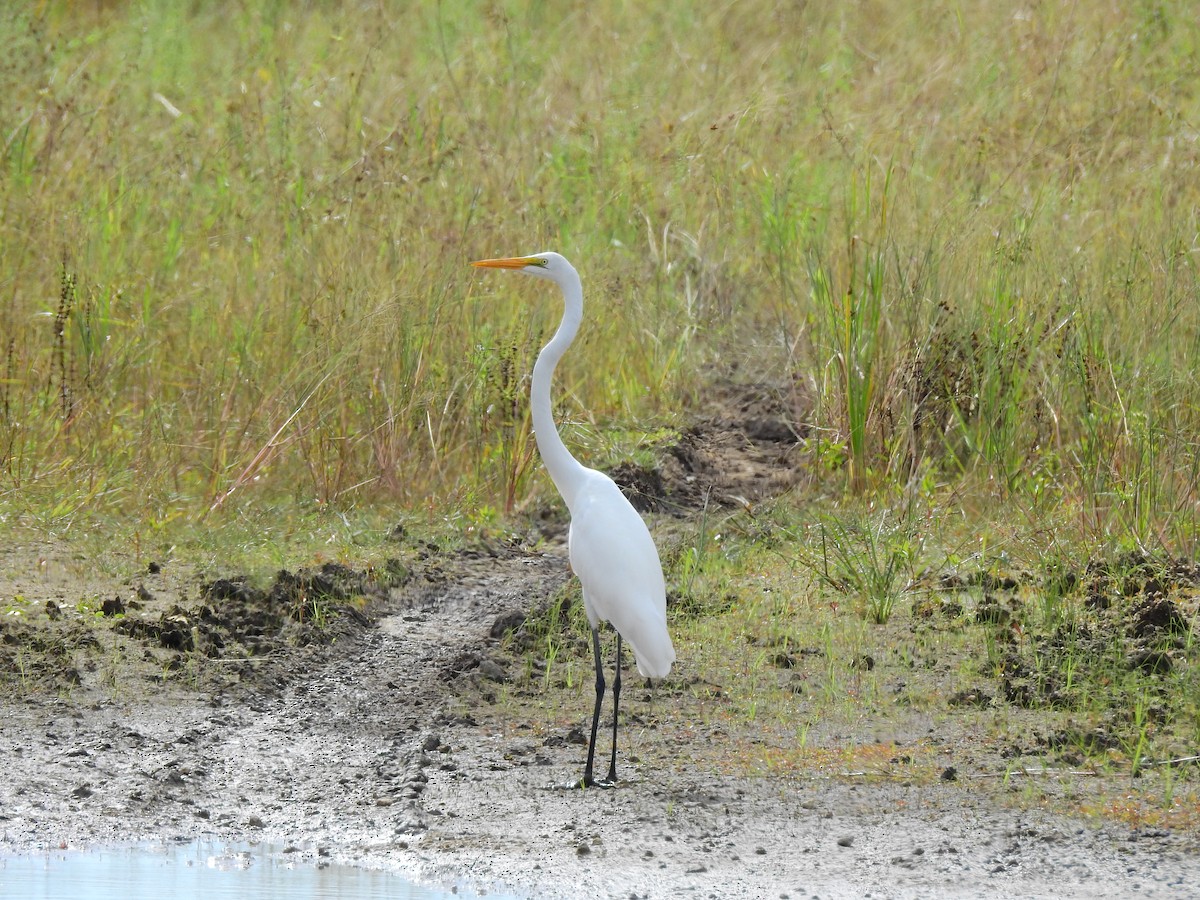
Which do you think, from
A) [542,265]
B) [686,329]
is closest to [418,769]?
[542,265]

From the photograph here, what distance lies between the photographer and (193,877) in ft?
12.5

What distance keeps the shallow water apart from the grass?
4.99 feet

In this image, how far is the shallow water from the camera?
3.70m

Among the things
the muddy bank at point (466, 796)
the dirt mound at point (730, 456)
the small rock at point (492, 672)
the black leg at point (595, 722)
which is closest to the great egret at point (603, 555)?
the black leg at point (595, 722)

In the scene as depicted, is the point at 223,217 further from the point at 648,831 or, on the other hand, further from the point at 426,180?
the point at 648,831

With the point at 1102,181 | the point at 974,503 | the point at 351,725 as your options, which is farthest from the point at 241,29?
the point at 351,725

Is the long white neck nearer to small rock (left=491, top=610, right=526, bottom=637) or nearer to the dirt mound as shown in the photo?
small rock (left=491, top=610, right=526, bottom=637)

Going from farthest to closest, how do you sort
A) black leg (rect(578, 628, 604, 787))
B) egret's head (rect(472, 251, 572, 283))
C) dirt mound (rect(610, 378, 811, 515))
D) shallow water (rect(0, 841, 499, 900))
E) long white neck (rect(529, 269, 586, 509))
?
dirt mound (rect(610, 378, 811, 515)), egret's head (rect(472, 251, 572, 283)), long white neck (rect(529, 269, 586, 509)), black leg (rect(578, 628, 604, 787)), shallow water (rect(0, 841, 499, 900))

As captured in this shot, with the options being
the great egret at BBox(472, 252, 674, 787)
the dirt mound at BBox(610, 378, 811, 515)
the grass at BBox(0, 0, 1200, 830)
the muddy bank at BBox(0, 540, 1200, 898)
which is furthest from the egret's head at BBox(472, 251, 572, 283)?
the dirt mound at BBox(610, 378, 811, 515)

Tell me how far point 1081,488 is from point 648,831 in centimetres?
280

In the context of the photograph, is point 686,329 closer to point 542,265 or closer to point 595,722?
point 542,265

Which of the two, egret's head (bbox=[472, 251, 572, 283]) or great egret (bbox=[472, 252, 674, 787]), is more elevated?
egret's head (bbox=[472, 251, 572, 283])

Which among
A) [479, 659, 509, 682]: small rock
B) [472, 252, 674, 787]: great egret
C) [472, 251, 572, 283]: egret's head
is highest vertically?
[472, 251, 572, 283]: egret's head

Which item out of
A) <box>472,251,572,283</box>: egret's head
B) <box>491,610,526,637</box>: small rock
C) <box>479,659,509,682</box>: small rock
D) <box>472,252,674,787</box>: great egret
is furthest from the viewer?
<box>491,610,526,637</box>: small rock
